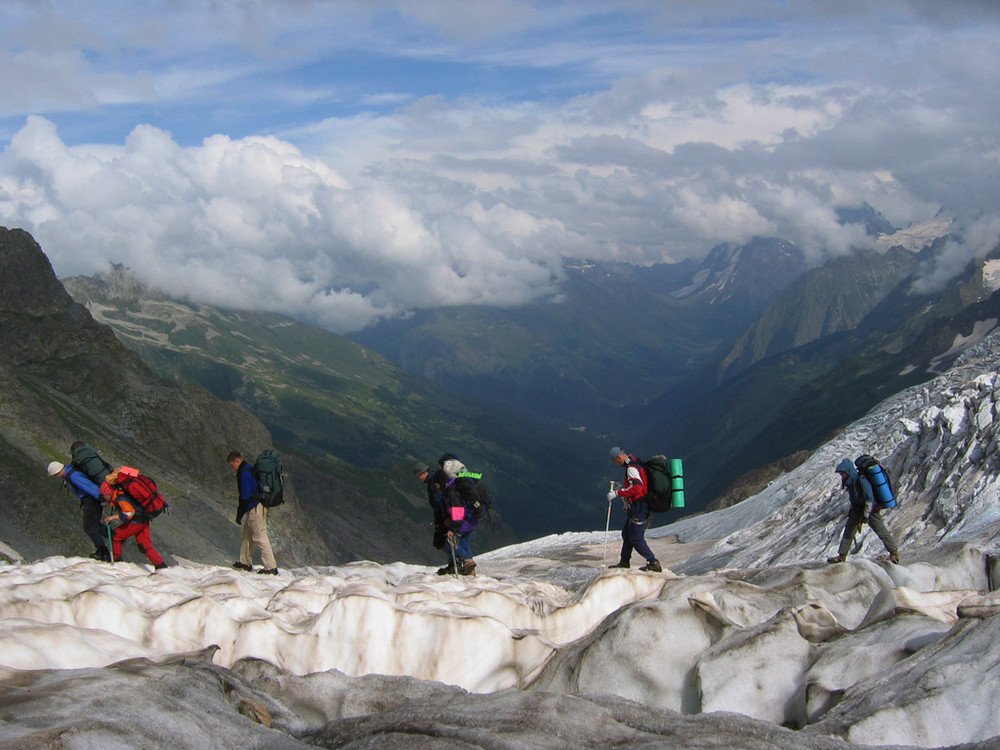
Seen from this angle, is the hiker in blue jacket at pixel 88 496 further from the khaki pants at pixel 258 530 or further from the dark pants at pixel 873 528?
the dark pants at pixel 873 528

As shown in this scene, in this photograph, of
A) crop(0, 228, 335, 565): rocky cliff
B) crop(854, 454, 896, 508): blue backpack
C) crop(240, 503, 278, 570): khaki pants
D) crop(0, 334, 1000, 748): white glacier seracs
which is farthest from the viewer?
crop(0, 228, 335, 565): rocky cliff

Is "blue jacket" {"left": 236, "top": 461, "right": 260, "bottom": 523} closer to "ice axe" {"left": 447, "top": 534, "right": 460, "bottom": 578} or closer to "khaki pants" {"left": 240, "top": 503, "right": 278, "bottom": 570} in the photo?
"khaki pants" {"left": 240, "top": 503, "right": 278, "bottom": 570}

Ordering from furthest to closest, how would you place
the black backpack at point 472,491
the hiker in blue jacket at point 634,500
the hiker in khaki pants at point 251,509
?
the hiker in khaki pants at point 251,509, the black backpack at point 472,491, the hiker in blue jacket at point 634,500

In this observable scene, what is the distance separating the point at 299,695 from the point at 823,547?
2813 centimetres

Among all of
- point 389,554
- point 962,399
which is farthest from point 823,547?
point 389,554

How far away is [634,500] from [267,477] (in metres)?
11.6

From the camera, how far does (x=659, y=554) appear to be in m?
54.9

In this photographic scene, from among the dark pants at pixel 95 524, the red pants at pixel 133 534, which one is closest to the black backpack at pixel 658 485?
the red pants at pixel 133 534

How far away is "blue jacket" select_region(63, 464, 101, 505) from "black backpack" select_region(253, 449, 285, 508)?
190 inches

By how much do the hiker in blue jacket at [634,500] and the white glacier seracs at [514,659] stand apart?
2.50m

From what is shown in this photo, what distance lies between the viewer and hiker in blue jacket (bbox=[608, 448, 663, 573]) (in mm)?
22625

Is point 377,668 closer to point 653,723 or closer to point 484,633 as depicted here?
point 484,633

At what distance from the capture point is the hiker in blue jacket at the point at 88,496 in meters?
25.5

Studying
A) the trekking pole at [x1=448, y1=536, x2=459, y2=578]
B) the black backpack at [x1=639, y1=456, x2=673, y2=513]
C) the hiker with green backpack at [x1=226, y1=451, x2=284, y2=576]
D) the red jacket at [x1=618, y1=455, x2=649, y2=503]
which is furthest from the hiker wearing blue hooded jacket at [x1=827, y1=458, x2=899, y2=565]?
the hiker with green backpack at [x1=226, y1=451, x2=284, y2=576]
